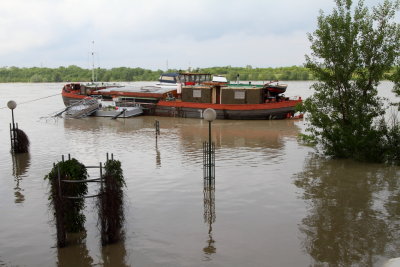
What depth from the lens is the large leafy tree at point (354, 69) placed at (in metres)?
16.4

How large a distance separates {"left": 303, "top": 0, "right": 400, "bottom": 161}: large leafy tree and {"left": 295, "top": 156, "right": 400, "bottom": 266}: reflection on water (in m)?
1.20

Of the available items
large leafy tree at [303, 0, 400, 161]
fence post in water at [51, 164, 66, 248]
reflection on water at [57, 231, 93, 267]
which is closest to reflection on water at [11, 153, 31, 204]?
reflection on water at [57, 231, 93, 267]

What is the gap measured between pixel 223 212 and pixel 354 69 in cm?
957

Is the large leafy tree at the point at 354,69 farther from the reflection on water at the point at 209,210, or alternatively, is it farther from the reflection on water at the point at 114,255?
the reflection on water at the point at 114,255

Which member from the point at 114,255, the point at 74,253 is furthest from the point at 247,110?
the point at 74,253

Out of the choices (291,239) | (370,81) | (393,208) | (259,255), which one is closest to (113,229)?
(259,255)

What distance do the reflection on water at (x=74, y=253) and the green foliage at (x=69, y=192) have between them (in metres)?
0.29

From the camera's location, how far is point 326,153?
17875 millimetres

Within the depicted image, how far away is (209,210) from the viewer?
437 inches

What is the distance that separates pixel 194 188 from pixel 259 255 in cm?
517

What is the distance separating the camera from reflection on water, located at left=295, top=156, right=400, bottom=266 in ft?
27.6

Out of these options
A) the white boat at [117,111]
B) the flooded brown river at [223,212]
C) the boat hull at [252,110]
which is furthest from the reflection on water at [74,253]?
the white boat at [117,111]

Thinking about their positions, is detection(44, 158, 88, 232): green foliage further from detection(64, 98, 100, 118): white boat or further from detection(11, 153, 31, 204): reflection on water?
detection(64, 98, 100, 118): white boat

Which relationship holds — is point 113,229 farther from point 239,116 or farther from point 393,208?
point 239,116
